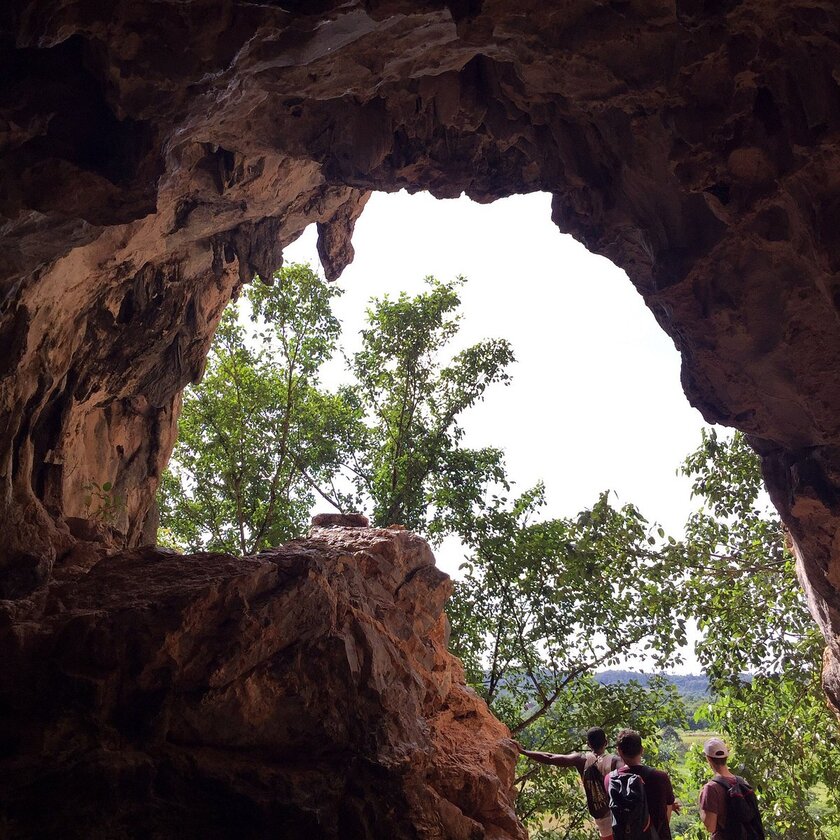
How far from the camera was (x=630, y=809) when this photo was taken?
5.59 m

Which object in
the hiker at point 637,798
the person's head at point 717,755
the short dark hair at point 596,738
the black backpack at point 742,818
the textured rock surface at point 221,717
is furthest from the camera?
the short dark hair at point 596,738

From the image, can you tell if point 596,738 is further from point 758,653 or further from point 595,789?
point 758,653

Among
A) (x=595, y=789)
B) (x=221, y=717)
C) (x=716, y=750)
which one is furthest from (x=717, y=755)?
(x=221, y=717)

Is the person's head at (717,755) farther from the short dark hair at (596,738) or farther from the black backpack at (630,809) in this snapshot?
the short dark hair at (596,738)

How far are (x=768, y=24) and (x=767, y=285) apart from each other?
2864mm

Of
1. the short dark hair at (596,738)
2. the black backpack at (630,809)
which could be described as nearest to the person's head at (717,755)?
the black backpack at (630,809)

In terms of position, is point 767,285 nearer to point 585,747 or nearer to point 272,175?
point 272,175

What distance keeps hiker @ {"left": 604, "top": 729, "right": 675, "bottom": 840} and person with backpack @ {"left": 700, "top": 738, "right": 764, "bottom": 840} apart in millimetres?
350

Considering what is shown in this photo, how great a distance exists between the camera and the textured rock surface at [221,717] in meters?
4.58

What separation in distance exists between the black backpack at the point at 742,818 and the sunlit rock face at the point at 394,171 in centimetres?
387

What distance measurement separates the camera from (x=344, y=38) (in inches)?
231

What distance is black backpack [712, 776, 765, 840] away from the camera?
5.68 m

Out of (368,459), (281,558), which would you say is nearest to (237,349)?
(368,459)

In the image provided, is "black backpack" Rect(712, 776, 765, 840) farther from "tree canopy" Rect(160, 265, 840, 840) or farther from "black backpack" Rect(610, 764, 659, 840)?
"tree canopy" Rect(160, 265, 840, 840)
